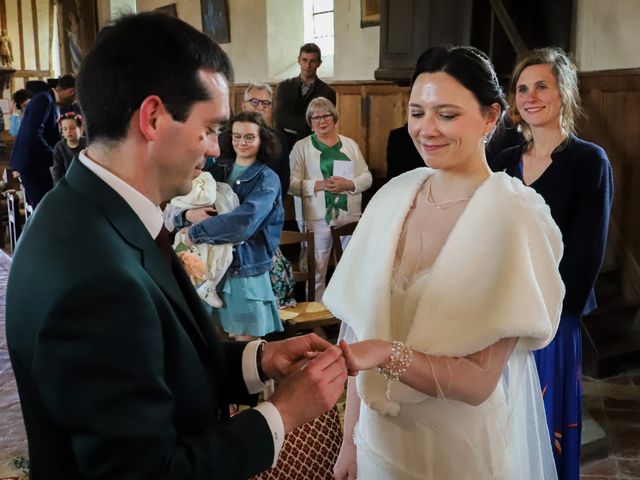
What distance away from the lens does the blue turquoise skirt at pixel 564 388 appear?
2.46 m

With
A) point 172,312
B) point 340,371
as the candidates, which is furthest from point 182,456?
point 340,371

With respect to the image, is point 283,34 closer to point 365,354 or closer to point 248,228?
point 248,228

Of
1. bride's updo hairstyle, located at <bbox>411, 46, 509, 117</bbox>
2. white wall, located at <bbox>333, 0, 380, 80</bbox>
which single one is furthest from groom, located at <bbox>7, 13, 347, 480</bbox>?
white wall, located at <bbox>333, 0, 380, 80</bbox>

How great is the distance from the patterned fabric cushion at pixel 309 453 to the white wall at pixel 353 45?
18.2 feet

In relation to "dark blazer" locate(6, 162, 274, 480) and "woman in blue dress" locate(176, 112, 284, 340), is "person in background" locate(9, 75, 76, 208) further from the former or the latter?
"dark blazer" locate(6, 162, 274, 480)

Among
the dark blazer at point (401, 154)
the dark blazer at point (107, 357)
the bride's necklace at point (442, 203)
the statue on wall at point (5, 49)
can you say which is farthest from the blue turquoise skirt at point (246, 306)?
the statue on wall at point (5, 49)

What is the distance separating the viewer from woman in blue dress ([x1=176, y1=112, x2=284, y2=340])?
11.2 feet

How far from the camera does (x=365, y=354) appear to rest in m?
1.41

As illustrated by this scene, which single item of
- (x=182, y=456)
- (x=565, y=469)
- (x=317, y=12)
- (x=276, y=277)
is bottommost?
(x=565, y=469)

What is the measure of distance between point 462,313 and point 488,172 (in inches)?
14.1

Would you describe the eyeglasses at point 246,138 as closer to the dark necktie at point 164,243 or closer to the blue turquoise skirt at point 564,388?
the blue turquoise skirt at point 564,388

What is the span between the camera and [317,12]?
8.70 meters

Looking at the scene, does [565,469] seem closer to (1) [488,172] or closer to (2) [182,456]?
(1) [488,172]

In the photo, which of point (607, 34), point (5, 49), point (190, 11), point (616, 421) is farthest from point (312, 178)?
point (5, 49)
